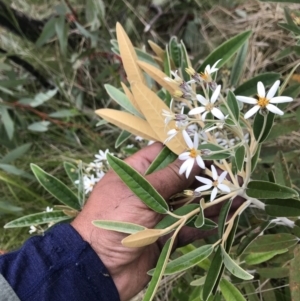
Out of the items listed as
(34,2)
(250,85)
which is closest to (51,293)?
(250,85)

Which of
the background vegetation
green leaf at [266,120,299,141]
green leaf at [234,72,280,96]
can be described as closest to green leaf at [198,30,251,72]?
green leaf at [234,72,280,96]

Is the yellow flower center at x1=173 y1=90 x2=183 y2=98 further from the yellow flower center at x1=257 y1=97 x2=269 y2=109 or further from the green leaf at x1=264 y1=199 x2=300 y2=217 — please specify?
the green leaf at x1=264 y1=199 x2=300 y2=217

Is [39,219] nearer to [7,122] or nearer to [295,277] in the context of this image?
[295,277]

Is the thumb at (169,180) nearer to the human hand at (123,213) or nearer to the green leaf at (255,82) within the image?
the human hand at (123,213)

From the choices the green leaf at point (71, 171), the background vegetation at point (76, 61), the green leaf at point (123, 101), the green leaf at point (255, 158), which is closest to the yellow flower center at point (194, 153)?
the green leaf at point (255, 158)

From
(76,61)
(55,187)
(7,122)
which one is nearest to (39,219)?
(55,187)

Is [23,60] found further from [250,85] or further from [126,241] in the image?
[126,241]
